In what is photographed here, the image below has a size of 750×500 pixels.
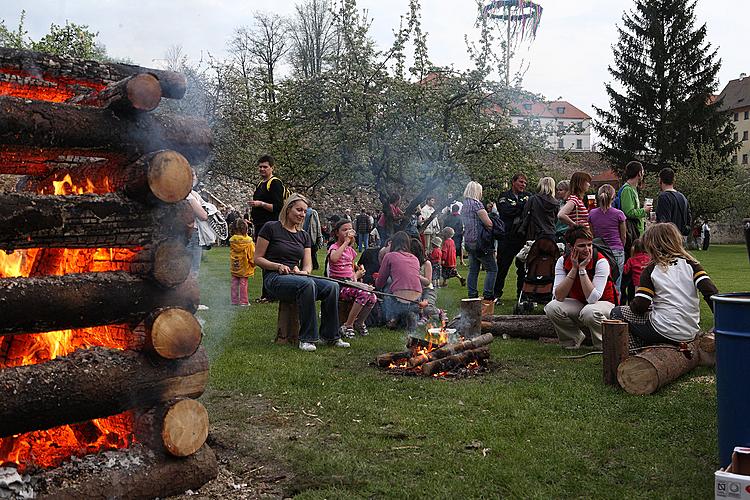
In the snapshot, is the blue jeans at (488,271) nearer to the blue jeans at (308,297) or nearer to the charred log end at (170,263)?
the blue jeans at (308,297)

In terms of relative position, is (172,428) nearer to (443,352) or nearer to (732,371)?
(732,371)

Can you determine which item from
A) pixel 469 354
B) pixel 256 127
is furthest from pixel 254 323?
pixel 256 127

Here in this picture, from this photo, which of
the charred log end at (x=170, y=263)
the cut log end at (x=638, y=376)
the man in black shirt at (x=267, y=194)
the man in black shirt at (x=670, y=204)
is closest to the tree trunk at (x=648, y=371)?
the cut log end at (x=638, y=376)

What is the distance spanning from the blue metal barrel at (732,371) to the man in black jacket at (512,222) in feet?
23.2

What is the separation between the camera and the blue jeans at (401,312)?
9.26 meters

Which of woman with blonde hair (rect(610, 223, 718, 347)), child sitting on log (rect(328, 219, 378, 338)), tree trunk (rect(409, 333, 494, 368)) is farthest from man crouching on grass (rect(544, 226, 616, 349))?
child sitting on log (rect(328, 219, 378, 338))

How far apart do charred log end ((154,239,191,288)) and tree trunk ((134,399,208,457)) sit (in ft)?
2.28

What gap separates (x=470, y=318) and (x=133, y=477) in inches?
201

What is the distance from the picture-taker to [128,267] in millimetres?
3969

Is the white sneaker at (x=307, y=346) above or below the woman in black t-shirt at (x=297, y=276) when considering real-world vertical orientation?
below

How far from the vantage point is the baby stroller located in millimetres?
10141

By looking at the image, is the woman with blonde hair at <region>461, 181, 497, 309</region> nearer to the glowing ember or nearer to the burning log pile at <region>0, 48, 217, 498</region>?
the burning log pile at <region>0, 48, 217, 498</region>

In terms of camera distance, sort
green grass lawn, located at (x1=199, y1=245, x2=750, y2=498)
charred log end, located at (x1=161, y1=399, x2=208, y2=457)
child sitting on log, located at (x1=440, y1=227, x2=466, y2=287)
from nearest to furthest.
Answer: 1. charred log end, located at (x1=161, y1=399, x2=208, y2=457)
2. green grass lawn, located at (x1=199, y1=245, x2=750, y2=498)
3. child sitting on log, located at (x1=440, y1=227, x2=466, y2=287)

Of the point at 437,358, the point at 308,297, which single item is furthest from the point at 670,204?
the point at 308,297
